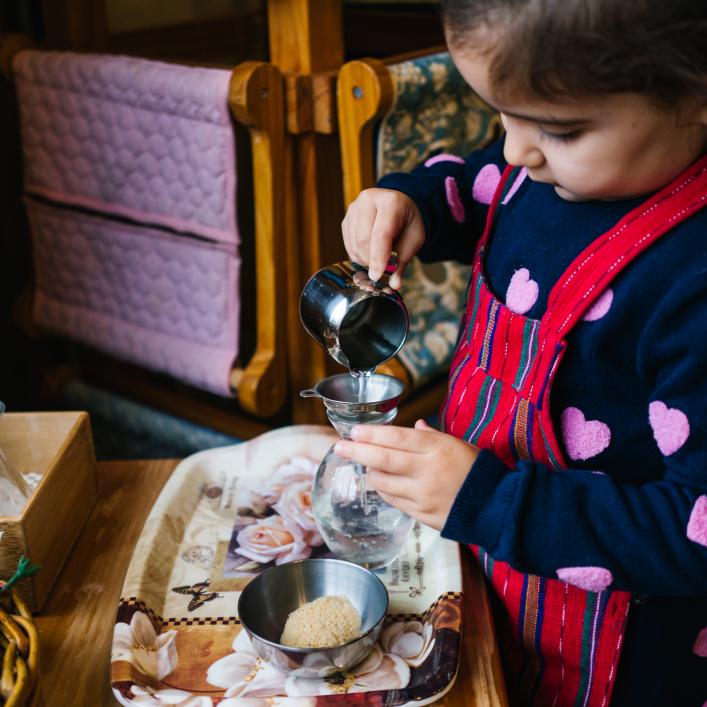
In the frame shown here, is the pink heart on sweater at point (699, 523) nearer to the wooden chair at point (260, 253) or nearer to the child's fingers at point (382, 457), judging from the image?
the child's fingers at point (382, 457)

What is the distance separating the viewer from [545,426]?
717 mm

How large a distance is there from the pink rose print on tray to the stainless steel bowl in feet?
0.23

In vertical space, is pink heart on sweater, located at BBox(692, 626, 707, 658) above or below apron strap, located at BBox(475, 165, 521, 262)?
below

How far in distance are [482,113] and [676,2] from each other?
1027mm

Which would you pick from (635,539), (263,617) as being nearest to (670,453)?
(635,539)

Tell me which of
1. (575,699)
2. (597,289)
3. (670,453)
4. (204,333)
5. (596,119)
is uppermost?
(596,119)

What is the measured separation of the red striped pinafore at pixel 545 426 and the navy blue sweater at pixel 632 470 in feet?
0.05

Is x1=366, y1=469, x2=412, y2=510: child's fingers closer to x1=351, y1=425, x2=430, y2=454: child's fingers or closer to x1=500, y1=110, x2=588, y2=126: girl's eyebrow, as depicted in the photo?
x1=351, y1=425, x2=430, y2=454: child's fingers

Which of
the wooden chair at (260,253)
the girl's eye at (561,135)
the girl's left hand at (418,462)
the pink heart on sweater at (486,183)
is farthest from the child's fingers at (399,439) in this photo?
the wooden chair at (260,253)

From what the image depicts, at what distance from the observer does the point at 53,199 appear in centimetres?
157

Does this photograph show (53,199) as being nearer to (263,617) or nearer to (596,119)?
(263,617)

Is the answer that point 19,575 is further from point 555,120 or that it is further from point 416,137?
point 416,137

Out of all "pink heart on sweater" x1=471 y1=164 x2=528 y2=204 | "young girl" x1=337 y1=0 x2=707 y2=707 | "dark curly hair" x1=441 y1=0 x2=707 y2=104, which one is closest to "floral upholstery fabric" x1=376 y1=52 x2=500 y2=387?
"pink heart on sweater" x1=471 y1=164 x2=528 y2=204

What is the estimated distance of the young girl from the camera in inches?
21.6
